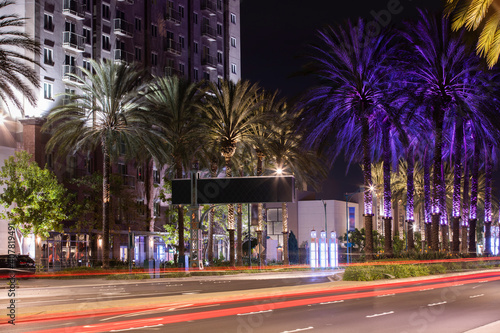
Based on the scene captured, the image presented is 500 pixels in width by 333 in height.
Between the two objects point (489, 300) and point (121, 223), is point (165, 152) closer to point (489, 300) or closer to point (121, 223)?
point (121, 223)

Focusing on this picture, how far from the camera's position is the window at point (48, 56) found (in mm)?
67938

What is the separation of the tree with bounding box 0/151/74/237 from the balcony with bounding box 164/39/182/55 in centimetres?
3450

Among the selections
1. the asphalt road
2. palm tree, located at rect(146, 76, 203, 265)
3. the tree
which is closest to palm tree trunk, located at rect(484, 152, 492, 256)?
palm tree, located at rect(146, 76, 203, 265)

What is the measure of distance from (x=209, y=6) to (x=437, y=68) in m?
59.0

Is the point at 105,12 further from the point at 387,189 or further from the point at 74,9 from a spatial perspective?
the point at 387,189

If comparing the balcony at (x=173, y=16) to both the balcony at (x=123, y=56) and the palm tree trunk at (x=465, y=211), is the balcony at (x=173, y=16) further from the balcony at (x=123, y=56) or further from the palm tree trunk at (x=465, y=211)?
the palm tree trunk at (x=465, y=211)

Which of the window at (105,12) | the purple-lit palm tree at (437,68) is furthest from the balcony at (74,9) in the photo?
the purple-lit palm tree at (437,68)

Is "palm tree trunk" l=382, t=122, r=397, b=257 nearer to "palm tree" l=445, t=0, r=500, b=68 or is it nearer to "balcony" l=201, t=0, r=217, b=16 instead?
"palm tree" l=445, t=0, r=500, b=68

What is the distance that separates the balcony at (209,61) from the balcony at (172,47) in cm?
632

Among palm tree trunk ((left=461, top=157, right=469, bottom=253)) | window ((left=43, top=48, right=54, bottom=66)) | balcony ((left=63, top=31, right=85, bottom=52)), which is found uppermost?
balcony ((left=63, top=31, right=85, bottom=52))

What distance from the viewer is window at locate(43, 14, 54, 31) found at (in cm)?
6819

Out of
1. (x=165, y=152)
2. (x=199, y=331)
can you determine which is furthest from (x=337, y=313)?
(x=165, y=152)

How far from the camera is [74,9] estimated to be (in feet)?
237

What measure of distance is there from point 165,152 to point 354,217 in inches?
2940
